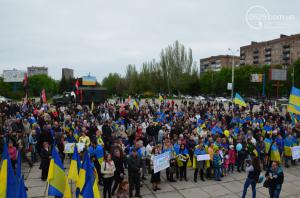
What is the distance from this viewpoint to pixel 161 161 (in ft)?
27.6

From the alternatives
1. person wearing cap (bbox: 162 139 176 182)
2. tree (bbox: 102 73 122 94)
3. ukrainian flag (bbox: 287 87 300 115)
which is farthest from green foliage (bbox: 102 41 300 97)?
person wearing cap (bbox: 162 139 176 182)

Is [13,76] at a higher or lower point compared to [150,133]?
higher

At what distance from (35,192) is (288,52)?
333 feet

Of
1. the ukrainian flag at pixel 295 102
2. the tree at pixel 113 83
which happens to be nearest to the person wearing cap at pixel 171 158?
the ukrainian flag at pixel 295 102

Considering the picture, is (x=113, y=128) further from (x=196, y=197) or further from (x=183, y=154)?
(x=196, y=197)

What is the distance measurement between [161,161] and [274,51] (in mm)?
104508

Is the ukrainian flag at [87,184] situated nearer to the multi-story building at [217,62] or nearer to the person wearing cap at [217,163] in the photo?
the person wearing cap at [217,163]

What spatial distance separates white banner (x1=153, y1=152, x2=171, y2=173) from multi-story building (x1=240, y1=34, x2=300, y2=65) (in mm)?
88555

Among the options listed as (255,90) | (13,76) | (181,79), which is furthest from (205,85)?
(13,76)

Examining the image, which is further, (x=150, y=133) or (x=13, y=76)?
(x=13, y=76)

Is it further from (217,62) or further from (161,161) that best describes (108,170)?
(217,62)

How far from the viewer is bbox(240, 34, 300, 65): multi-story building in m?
88.8

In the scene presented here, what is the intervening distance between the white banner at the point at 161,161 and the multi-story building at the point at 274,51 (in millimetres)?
88555

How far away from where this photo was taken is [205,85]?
261ft
